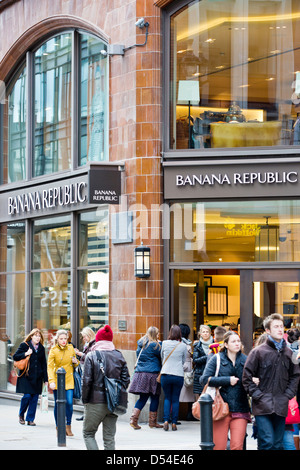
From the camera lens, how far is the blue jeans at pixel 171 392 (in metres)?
15.3

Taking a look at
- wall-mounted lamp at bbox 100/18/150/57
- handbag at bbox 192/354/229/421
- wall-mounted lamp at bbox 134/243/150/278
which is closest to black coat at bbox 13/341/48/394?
wall-mounted lamp at bbox 134/243/150/278

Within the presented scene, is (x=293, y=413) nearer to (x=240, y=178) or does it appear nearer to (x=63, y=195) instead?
(x=240, y=178)

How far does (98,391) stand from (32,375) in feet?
18.5

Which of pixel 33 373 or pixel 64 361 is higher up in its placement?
pixel 64 361

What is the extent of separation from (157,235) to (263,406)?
266 inches

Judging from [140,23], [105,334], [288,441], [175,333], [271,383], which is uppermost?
[140,23]

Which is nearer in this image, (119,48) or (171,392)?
(171,392)

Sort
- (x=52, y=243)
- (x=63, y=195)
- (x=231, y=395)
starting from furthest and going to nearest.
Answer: (x=52, y=243) → (x=63, y=195) → (x=231, y=395)

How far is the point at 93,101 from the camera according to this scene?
61.9 ft

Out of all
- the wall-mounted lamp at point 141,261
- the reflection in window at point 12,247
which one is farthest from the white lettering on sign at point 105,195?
the reflection in window at point 12,247

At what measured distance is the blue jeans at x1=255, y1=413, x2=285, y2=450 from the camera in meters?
10.2

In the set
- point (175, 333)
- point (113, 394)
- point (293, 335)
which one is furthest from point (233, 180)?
point (113, 394)

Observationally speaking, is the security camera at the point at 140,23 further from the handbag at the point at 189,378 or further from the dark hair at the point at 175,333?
the handbag at the point at 189,378

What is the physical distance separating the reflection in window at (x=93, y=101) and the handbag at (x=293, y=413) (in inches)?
324
